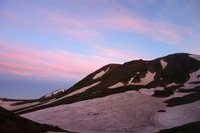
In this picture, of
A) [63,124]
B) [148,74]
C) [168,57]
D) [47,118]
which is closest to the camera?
[63,124]

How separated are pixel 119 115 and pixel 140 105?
362 inches

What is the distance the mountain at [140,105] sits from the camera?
39.1m

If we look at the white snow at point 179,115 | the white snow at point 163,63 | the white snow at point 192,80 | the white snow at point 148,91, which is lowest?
the white snow at point 179,115

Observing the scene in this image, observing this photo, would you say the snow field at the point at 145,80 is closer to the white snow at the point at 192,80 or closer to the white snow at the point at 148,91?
the white snow at the point at 148,91

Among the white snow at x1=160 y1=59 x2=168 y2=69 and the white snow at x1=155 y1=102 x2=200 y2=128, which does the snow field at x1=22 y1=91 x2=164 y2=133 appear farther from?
the white snow at x1=160 y1=59 x2=168 y2=69

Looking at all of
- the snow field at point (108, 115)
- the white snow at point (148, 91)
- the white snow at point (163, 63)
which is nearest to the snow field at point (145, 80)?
the white snow at point (163, 63)

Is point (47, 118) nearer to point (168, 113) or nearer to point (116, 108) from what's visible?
point (116, 108)

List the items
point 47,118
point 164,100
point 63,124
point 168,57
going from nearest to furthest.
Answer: point 63,124 → point 47,118 → point 164,100 → point 168,57

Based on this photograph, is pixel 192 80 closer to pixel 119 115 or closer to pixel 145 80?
pixel 145 80

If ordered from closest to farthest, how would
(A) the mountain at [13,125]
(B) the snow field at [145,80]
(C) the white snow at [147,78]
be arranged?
(A) the mountain at [13,125] → (B) the snow field at [145,80] → (C) the white snow at [147,78]

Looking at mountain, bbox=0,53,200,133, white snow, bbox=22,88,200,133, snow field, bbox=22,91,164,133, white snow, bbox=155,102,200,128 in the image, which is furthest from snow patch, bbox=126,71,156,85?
white snow, bbox=155,102,200,128

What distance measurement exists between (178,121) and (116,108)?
13.6m

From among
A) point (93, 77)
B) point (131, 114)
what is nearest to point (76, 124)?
point (131, 114)

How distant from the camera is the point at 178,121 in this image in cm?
3944
